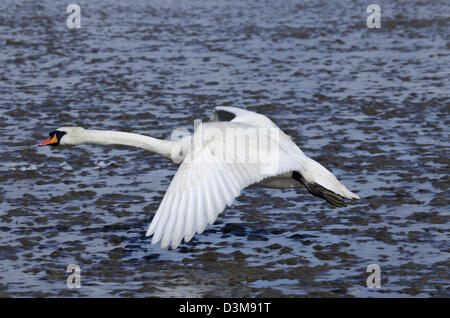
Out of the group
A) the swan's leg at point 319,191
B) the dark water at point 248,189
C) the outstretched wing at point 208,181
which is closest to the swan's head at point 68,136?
the dark water at point 248,189

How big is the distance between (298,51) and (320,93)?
6.67 metres

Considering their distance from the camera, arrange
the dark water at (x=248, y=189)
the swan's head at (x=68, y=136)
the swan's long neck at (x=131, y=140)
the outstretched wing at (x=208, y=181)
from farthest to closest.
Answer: the swan's head at (x=68, y=136) < the swan's long neck at (x=131, y=140) < the dark water at (x=248, y=189) < the outstretched wing at (x=208, y=181)

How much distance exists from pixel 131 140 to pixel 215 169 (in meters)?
2.36

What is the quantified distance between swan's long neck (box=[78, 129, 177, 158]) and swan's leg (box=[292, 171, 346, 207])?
1.50 metres

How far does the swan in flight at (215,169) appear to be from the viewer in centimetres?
879

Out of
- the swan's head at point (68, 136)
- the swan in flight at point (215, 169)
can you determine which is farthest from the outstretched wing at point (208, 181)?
the swan's head at point (68, 136)

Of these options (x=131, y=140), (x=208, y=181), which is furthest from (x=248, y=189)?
(x=208, y=181)

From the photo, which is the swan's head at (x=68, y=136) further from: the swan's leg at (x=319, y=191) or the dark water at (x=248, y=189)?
the swan's leg at (x=319, y=191)

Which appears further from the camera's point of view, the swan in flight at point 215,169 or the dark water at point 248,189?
the dark water at point 248,189

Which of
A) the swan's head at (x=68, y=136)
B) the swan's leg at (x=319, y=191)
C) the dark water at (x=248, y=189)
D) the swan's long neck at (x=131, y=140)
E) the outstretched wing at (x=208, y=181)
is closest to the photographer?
the outstretched wing at (x=208, y=181)

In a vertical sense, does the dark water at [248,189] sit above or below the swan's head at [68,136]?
below

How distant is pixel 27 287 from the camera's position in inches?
389
